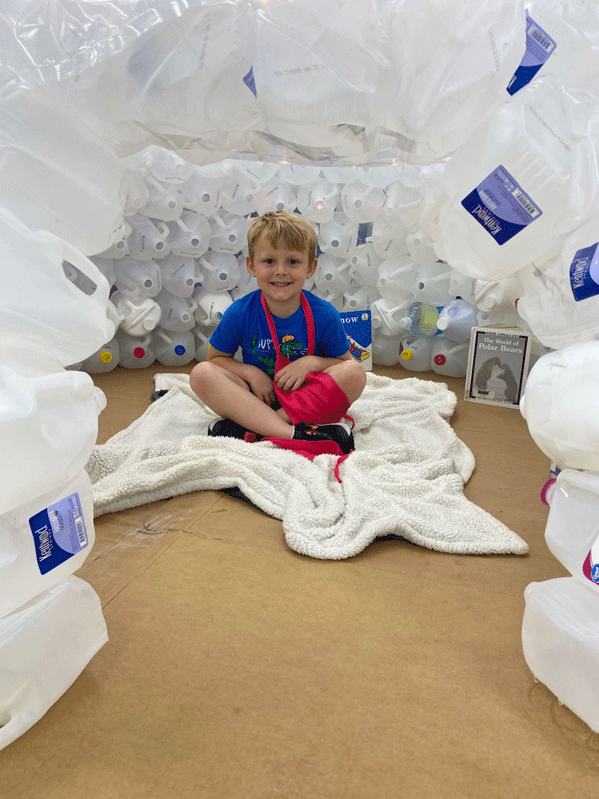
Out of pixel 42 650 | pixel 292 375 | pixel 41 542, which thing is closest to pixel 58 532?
pixel 41 542

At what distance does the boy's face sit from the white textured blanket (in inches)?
14.2

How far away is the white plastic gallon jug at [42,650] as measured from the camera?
0.61m

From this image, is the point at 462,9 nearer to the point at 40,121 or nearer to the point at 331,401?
the point at 40,121

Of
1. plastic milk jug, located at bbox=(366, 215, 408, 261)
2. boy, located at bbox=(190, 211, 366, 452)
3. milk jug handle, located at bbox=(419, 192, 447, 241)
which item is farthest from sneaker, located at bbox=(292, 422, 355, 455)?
plastic milk jug, located at bbox=(366, 215, 408, 261)

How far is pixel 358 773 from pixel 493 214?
0.66 meters

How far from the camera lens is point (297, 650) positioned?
0.75 metres

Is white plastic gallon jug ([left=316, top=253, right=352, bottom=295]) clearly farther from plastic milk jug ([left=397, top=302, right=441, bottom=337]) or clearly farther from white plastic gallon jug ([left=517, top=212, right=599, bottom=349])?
white plastic gallon jug ([left=517, top=212, right=599, bottom=349])

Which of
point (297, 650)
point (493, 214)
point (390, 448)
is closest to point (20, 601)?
point (297, 650)

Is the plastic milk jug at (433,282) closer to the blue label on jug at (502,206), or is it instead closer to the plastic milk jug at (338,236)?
the plastic milk jug at (338,236)

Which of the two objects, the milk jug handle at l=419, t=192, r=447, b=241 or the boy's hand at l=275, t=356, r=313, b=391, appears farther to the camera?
the boy's hand at l=275, t=356, r=313, b=391

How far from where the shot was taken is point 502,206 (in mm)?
771

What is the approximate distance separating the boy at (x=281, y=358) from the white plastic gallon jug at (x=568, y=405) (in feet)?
2.16

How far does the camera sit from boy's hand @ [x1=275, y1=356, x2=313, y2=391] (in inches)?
54.6

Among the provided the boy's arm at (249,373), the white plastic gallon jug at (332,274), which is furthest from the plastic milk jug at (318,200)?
the boy's arm at (249,373)
